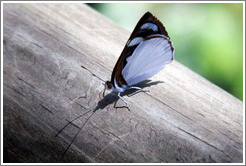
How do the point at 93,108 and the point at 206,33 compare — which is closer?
the point at 93,108

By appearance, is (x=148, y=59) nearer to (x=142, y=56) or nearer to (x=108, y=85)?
(x=142, y=56)

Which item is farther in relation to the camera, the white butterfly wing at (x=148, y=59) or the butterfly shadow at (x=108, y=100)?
the white butterfly wing at (x=148, y=59)


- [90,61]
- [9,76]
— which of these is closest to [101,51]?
[90,61]

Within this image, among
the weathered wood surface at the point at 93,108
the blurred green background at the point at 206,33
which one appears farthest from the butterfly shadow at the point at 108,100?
the blurred green background at the point at 206,33

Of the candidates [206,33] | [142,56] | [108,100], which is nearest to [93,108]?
[108,100]

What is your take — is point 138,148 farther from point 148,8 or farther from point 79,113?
point 148,8

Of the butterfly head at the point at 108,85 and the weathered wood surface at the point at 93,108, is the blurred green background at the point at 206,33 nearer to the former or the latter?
the weathered wood surface at the point at 93,108
